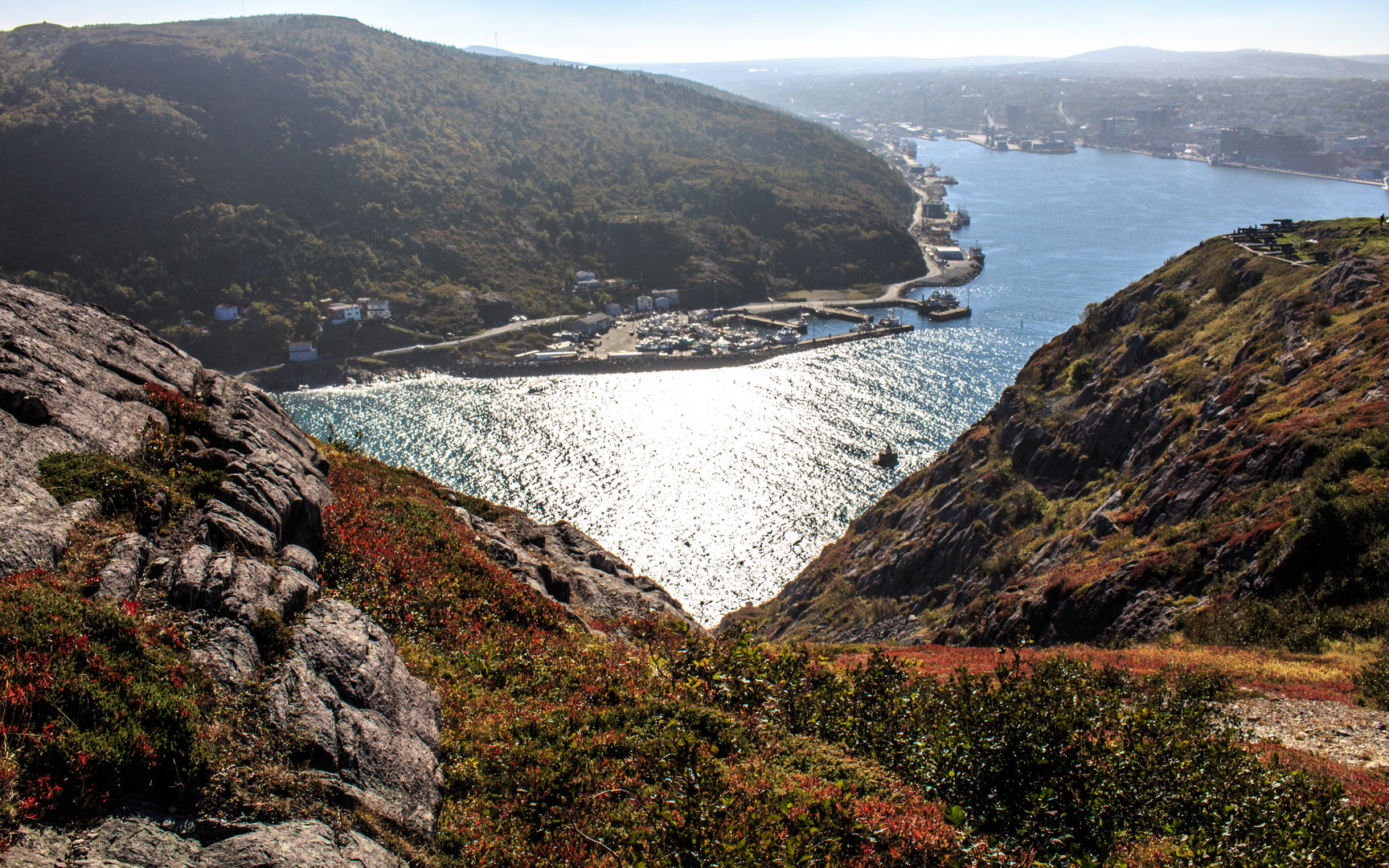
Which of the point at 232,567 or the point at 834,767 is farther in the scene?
the point at 232,567

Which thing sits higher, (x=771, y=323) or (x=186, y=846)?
(x=186, y=846)

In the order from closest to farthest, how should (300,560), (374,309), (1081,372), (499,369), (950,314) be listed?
(300,560) < (1081,372) < (499,369) < (374,309) < (950,314)

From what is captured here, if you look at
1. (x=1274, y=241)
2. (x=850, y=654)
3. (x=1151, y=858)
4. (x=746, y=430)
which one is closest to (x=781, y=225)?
(x=746, y=430)

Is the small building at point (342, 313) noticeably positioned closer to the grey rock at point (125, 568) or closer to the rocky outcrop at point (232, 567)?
Result: the rocky outcrop at point (232, 567)

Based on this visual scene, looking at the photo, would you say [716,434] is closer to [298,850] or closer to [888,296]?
[888,296]

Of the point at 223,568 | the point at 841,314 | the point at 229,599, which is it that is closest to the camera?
the point at 229,599

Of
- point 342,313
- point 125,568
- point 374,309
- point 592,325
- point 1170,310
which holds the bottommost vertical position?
point 592,325

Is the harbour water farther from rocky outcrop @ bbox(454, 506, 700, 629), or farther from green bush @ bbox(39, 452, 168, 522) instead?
green bush @ bbox(39, 452, 168, 522)

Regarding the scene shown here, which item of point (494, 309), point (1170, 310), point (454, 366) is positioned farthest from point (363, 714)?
point (494, 309)
